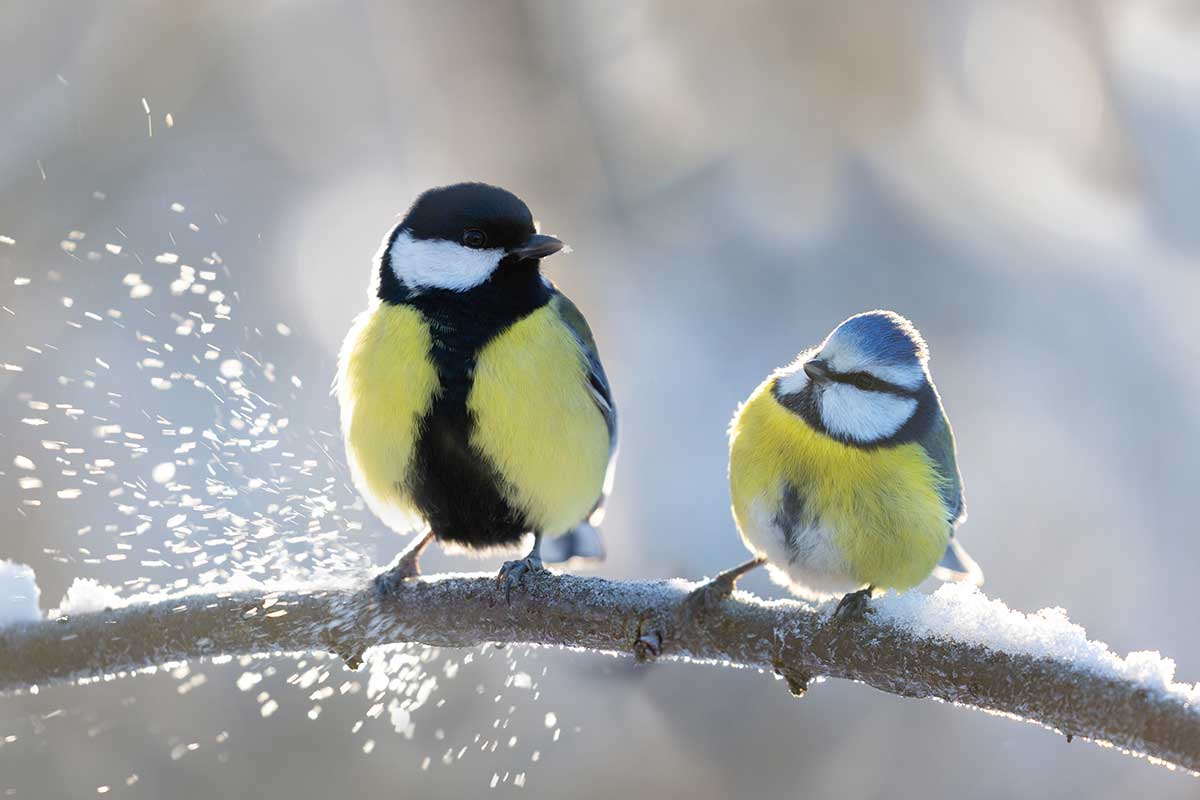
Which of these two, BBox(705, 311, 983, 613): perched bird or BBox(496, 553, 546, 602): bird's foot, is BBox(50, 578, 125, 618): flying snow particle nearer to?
BBox(496, 553, 546, 602): bird's foot

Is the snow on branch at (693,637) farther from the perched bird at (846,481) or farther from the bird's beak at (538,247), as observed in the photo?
the bird's beak at (538,247)

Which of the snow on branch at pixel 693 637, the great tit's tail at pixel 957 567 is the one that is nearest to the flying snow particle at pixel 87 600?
the snow on branch at pixel 693 637

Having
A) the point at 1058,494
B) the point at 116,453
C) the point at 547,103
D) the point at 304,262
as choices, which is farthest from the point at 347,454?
the point at 1058,494

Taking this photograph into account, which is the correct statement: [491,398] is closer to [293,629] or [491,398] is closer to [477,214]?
[477,214]

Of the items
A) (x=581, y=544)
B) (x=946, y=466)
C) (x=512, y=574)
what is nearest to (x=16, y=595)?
(x=512, y=574)

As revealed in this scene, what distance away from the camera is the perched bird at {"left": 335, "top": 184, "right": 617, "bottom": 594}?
180cm

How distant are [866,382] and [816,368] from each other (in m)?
0.09

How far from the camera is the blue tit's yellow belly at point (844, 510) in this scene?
1769mm

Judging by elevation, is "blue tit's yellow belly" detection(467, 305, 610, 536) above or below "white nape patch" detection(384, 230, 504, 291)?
below

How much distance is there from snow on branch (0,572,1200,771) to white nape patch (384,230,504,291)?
19.1 inches

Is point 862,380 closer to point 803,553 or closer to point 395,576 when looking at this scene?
point 803,553

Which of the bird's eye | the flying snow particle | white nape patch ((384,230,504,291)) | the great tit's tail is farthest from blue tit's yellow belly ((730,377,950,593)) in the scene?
the flying snow particle

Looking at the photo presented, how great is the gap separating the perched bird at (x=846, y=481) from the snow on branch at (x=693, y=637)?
1.14ft

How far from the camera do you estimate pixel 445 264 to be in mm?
1821
